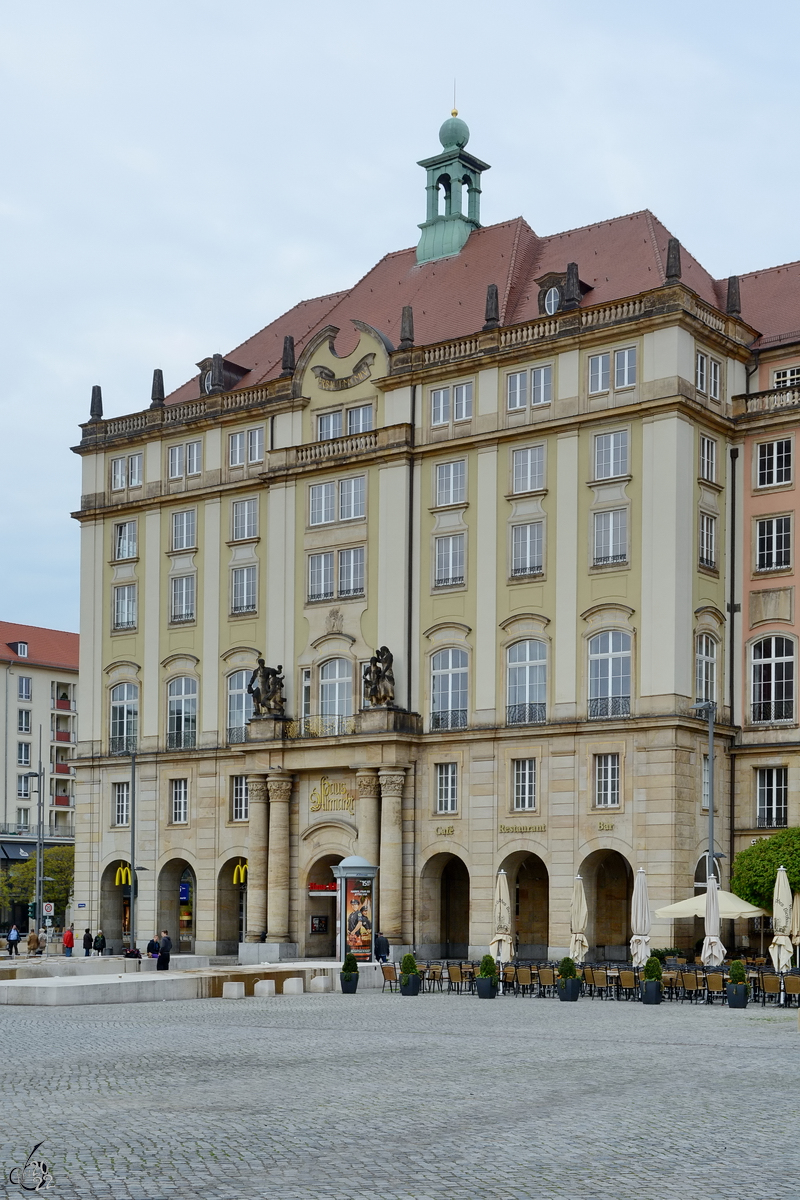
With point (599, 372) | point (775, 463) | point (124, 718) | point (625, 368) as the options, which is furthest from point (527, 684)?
Result: point (124, 718)

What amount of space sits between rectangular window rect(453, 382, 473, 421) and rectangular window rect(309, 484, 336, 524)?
624 centimetres

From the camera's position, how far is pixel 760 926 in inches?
2055

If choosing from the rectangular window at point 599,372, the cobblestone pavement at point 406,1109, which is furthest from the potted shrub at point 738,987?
the rectangular window at point 599,372

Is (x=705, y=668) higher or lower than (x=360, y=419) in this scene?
lower

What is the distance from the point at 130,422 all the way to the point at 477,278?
677 inches

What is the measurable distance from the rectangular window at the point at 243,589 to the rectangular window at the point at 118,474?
27.9 ft

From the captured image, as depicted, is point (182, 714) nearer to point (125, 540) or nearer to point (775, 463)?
point (125, 540)

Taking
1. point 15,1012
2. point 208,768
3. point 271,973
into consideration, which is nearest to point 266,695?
point 208,768

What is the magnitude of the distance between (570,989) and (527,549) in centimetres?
2126

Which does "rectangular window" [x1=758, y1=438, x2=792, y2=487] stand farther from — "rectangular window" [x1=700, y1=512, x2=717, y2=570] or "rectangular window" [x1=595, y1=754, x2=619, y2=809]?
"rectangular window" [x1=595, y1=754, x2=619, y2=809]

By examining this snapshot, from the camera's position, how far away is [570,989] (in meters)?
37.9

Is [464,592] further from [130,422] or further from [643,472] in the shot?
[130,422]

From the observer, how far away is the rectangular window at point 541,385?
56125 mm

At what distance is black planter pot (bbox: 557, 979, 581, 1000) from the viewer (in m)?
37.9
